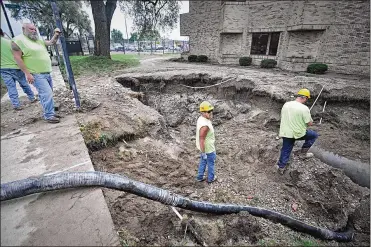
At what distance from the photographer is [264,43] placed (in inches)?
530

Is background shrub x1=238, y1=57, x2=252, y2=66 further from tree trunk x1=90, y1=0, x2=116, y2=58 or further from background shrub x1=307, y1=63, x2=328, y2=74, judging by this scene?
tree trunk x1=90, y1=0, x2=116, y2=58

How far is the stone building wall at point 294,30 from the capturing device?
385 inches

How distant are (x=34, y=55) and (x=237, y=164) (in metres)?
4.89

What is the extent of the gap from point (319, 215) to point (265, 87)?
4.67 m

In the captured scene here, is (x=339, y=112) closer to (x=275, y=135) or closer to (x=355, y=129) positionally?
(x=355, y=129)

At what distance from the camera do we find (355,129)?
18.4 ft

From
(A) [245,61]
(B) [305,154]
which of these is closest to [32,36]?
(B) [305,154]

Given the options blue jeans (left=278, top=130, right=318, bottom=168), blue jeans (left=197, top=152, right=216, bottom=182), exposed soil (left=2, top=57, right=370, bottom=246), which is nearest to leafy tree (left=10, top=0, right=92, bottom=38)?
exposed soil (left=2, top=57, right=370, bottom=246)

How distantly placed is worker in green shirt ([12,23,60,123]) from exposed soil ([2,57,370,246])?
0.71 metres

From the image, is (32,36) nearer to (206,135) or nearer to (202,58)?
(206,135)

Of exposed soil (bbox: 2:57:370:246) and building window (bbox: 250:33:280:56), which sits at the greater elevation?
building window (bbox: 250:33:280:56)

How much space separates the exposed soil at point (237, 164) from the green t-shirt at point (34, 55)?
4.05ft

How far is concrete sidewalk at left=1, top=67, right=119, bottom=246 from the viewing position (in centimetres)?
171

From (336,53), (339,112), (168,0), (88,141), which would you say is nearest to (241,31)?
(336,53)
